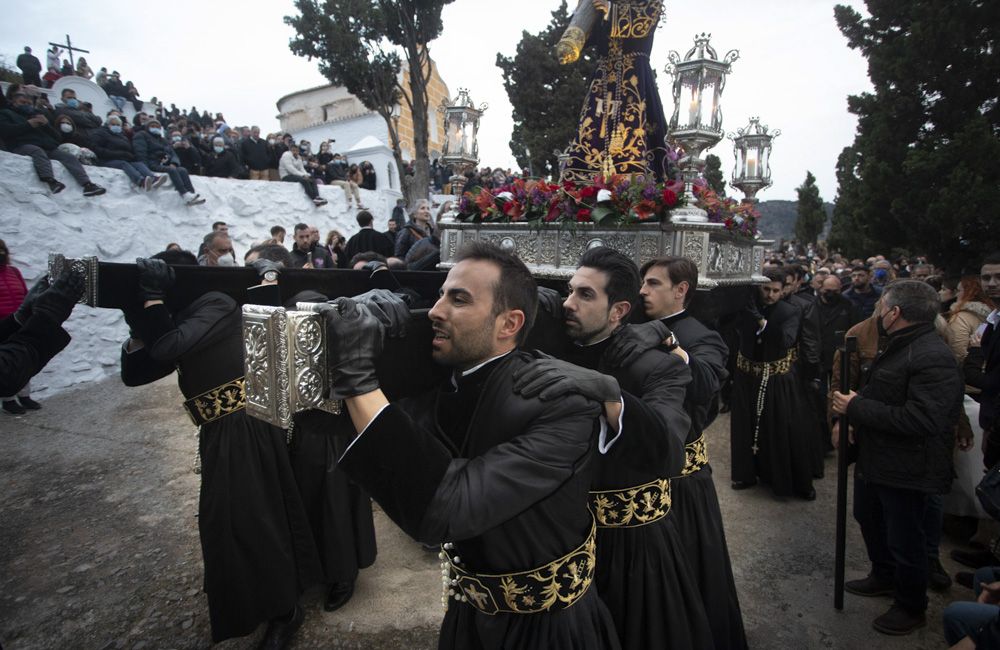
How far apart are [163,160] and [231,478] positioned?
936 centimetres

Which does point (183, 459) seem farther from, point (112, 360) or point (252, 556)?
point (112, 360)

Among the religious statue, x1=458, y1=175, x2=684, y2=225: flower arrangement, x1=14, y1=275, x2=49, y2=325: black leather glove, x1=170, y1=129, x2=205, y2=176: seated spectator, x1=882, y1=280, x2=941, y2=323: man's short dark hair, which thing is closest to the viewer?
x1=14, y1=275, x2=49, y2=325: black leather glove

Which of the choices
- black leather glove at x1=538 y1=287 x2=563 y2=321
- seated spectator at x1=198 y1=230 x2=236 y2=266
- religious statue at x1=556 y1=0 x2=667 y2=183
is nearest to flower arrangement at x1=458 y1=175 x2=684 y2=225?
religious statue at x1=556 y1=0 x2=667 y2=183

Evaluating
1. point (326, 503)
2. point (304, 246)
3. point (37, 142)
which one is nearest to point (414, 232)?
point (304, 246)

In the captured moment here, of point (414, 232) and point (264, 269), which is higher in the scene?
point (414, 232)

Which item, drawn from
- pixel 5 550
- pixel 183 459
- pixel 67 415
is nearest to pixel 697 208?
pixel 183 459

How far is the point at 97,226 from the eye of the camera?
28.7 ft

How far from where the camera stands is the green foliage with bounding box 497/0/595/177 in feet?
73.0

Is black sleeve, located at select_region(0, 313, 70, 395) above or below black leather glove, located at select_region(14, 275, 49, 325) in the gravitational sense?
below

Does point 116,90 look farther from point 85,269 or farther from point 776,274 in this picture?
point 776,274

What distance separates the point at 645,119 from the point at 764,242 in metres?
1.91

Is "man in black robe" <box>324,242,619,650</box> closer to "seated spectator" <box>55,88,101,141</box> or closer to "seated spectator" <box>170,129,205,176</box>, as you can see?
"seated spectator" <box>55,88,101,141</box>

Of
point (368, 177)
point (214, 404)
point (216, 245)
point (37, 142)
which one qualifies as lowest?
point (214, 404)

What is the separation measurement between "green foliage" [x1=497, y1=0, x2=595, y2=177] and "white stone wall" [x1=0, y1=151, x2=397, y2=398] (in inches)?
542
